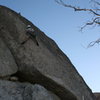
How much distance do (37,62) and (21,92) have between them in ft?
3.18

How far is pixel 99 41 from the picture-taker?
10.1 meters

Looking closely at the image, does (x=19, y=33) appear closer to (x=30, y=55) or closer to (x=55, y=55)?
(x=30, y=55)

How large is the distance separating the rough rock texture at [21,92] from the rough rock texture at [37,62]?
1.32 ft

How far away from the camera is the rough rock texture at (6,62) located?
5891 mm

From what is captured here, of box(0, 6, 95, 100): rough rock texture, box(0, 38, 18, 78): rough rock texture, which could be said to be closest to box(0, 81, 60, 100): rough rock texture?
box(0, 38, 18, 78): rough rock texture

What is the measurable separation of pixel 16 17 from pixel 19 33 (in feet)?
2.04

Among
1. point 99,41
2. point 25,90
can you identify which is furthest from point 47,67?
point 99,41

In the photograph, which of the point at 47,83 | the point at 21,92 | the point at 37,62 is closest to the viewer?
the point at 21,92

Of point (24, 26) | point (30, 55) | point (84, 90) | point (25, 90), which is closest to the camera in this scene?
point (25, 90)

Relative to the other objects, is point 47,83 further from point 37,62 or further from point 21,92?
point 21,92

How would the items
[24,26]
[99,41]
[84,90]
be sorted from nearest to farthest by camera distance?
1. [24,26]
2. [84,90]
3. [99,41]

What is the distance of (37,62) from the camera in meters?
6.53

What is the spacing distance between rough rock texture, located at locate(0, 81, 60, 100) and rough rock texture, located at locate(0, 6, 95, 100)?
40cm

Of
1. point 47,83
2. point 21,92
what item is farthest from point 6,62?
point 47,83
